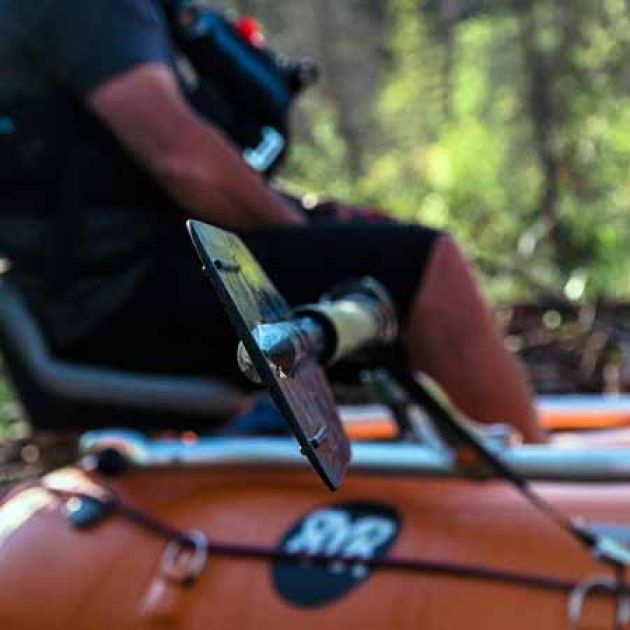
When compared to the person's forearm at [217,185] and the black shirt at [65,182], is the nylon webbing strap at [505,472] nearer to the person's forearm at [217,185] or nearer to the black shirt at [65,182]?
the person's forearm at [217,185]

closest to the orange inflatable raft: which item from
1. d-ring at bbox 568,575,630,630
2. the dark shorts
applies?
d-ring at bbox 568,575,630,630

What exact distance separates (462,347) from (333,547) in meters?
0.50

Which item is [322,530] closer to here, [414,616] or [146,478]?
[414,616]

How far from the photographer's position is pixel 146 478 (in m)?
2.14

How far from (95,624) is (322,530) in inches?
13.0

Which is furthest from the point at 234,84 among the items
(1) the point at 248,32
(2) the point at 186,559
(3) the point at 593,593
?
(3) the point at 593,593

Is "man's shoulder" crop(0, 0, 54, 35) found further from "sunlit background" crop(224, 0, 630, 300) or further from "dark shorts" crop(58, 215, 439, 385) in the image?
"sunlit background" crop(224, 0, 630, 300)

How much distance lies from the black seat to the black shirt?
0.16 ft

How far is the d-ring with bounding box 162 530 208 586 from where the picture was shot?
187cm

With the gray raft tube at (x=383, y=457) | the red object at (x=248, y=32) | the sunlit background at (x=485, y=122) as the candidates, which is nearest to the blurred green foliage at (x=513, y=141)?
the sunlit background at (x=485, y=122)

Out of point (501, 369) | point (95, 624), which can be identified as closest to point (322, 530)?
point (95, 624)

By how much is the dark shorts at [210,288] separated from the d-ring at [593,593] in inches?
26.3

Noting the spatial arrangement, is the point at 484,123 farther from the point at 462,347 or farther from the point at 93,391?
the point at 93,391

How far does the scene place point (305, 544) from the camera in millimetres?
1862
